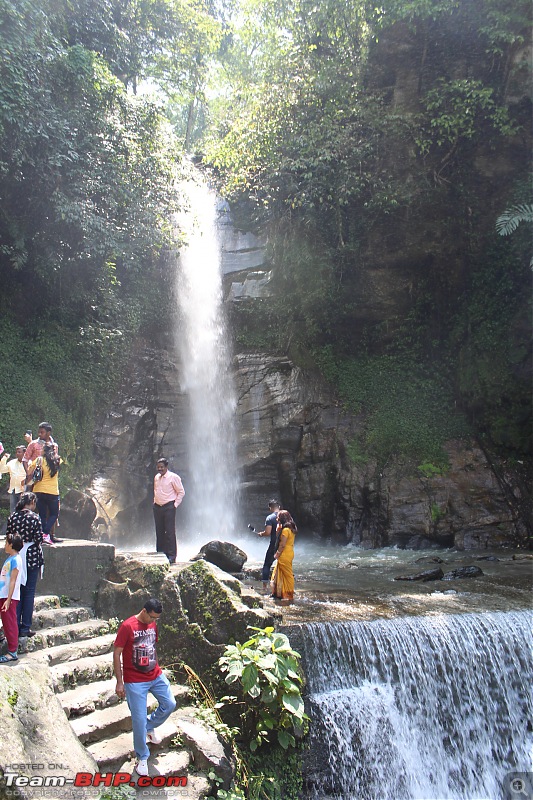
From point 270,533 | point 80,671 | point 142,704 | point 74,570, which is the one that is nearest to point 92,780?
point 142,704

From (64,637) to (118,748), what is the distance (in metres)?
1.54

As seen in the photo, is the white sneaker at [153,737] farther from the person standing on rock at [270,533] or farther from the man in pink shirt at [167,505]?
the person standing on rock at [270,533]

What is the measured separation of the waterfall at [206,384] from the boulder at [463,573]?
673 cm

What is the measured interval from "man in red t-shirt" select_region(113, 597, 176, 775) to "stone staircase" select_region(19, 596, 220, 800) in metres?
0.17

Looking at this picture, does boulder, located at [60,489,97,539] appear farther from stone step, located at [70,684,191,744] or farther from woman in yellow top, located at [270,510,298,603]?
stone step, located at [70,684,191,744]

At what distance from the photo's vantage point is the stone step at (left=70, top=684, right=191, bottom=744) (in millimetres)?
4500

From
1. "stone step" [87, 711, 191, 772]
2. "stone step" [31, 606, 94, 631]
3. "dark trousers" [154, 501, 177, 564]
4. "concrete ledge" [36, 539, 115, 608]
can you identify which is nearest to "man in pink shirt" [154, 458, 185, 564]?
"dark trousers" [154, 501, 177, 564]

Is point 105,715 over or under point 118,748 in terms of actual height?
over

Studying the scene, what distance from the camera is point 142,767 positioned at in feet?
14.0

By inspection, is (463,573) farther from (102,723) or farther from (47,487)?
(102,723)

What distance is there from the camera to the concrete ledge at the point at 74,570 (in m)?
6.52

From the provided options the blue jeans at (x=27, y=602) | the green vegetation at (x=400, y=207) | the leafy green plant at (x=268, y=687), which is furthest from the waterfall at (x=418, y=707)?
the green vegetation at (x=400, y=207)

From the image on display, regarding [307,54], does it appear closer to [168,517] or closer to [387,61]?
[387,61]

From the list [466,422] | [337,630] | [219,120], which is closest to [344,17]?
[219,120]
